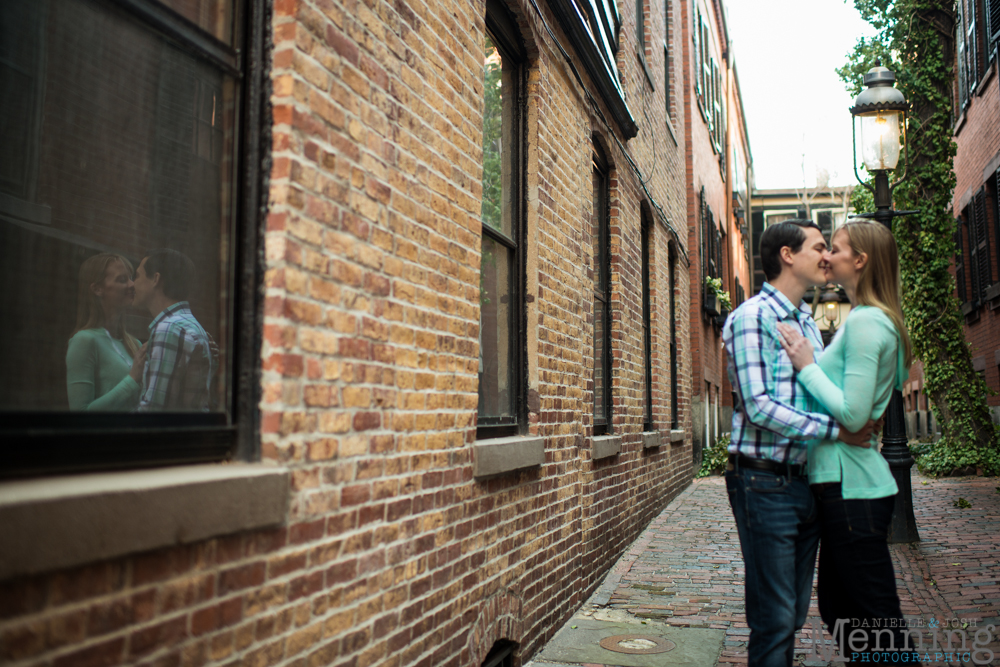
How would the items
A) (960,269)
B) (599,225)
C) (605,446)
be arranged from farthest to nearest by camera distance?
(960,269)
(599,225)
(605,446)

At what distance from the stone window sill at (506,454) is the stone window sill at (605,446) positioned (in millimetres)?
1490

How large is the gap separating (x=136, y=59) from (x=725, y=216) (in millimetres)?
21084

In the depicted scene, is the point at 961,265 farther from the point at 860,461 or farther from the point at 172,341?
the point at 172,341

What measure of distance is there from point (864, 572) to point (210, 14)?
8.94 ft

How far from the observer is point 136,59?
2.08m

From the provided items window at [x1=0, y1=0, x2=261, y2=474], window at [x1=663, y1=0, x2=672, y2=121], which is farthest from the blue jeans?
window at [x1=663, y1=0, x2=672, y2=121]

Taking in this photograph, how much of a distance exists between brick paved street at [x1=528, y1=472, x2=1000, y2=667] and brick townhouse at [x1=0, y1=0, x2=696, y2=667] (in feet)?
4.65

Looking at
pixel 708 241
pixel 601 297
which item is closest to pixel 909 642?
pixel 601 297

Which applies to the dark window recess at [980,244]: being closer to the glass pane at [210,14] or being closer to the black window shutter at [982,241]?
the black window shutter at [982,241]

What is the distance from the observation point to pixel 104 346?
6.75 ft

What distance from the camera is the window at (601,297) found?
7000mm

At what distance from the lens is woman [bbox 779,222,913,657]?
2.74 meters

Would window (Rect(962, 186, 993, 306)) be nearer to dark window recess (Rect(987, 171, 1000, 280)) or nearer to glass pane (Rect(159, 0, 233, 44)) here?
dark window recess (Rect(987, 171, 1000, 280))

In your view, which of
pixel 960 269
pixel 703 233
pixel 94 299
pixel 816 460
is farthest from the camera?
pixel 960 269
